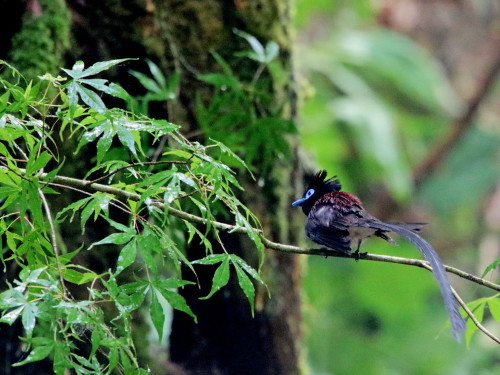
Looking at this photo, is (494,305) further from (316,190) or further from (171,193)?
(171,193)

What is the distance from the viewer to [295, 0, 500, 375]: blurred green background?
253 inches

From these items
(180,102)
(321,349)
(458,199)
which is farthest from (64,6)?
(458,199)

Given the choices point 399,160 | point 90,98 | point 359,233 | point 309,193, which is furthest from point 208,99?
point 399,160

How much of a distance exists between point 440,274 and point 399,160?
15.4 ft

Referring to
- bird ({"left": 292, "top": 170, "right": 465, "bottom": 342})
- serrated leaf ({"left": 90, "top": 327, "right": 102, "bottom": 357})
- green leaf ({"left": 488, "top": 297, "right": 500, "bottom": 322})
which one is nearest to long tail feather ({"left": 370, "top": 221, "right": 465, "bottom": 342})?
bird ({"left": 292, "top": 170, "right": 465, "bottom": 342})

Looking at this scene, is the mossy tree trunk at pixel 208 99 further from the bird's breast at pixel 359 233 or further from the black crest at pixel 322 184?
the bird's breast at pixel 359 233

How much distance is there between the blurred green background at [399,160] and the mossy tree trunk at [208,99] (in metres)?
2.70

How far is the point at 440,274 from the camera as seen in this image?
5.19 feet

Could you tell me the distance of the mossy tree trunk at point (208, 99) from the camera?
2.49 metres

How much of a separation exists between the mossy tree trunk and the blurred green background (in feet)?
8.85

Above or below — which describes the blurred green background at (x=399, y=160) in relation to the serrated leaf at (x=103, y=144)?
below

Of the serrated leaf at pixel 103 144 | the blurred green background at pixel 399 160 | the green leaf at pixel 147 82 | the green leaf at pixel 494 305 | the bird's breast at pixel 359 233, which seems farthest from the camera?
the blurred green background at pixel 399 160

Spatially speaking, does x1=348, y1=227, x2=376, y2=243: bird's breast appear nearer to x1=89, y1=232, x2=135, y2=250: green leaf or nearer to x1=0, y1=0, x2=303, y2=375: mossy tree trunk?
x1=0, y1=0, x2=303, y2=375: mossy tree trunk

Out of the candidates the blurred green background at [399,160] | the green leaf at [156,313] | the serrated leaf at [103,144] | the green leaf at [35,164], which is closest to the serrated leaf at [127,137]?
the serrated leaf at [103,144]
